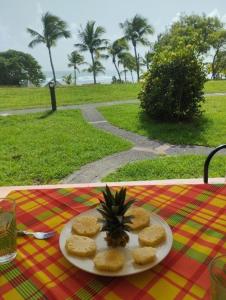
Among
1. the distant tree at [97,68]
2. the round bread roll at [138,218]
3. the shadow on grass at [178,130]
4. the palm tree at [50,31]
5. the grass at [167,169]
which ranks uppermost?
the palm tree at [50,31]

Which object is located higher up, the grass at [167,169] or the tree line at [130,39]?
the tree line at [130,39]

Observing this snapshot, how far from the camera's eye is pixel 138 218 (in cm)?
119

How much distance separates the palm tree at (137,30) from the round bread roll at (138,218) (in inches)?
1178

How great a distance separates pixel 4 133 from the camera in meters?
7.24

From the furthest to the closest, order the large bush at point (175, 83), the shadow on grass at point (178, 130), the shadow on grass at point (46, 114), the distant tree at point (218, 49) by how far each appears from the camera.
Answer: the distant tree at point (218, 49) → the shadow on grass at point (46, 114) → the large bush at point (175, 83) → the shadow on grass at point (178, 130)

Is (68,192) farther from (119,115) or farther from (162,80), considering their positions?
(119,115)

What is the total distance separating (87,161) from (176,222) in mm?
3902

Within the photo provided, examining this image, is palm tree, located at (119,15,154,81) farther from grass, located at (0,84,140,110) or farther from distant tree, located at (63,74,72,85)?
grass, located at (0,84,140,110)

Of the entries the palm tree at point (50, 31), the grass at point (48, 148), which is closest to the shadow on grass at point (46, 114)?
→ the grass at point (48, 148)

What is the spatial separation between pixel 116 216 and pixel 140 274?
0.66 feet

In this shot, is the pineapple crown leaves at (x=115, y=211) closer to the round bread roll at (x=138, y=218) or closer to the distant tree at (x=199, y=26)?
the round bread roll at (x=138, y=218)

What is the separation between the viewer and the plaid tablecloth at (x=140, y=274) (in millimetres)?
917

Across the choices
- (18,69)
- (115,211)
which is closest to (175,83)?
(115,211)

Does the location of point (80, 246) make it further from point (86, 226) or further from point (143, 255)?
point (143, 255)
